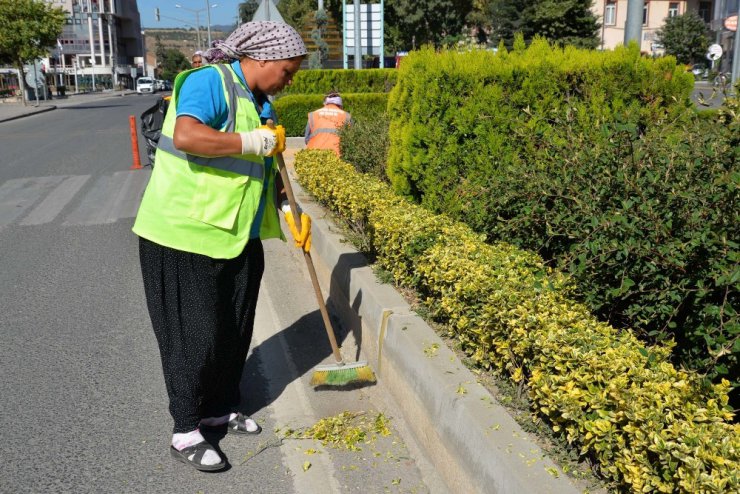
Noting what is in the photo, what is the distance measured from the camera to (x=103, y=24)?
327 ft

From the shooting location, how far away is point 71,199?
10.4 m

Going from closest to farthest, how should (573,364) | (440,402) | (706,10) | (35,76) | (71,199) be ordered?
(573,364)
(440,402)
(71,199)
(35,76)
(706,10)

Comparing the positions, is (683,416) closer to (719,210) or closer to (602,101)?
(719,210)

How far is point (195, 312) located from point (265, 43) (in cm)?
121

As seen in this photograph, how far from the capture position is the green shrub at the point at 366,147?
8.02 m

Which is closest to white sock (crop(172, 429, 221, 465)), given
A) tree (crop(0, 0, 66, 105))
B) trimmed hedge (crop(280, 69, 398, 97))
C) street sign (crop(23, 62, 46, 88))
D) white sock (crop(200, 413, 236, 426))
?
white sock (crop(200, 413, 236, 426))

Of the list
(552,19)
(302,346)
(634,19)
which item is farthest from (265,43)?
(552,19)

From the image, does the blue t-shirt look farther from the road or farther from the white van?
the white van

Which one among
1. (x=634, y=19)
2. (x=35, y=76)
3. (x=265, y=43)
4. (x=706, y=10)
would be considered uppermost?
(x=706, y=10)

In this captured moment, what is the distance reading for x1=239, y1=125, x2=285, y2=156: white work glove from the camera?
3.12 metres

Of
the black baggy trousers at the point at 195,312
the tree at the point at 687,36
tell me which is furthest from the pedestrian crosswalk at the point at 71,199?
the tree at the point at 687,36

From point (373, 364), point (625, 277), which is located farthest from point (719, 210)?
point (373, 364)

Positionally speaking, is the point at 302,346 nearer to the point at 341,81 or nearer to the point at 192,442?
the point at 192,442

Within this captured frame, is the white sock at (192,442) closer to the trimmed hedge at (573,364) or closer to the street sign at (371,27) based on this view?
the trimmed hedge at (573,364)
